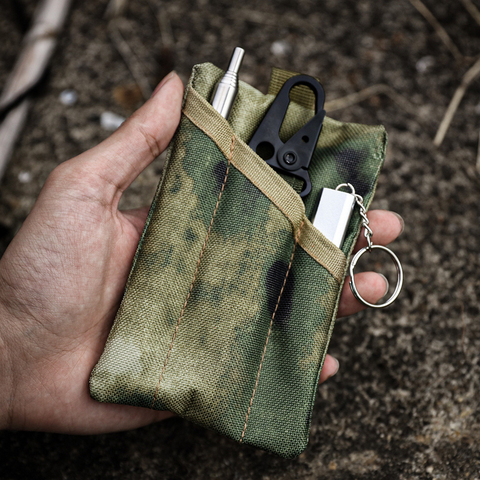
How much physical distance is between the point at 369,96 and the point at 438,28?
650mm

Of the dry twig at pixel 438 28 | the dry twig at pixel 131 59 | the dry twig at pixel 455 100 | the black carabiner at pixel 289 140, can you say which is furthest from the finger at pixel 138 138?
the dry twig at pixel 438 28

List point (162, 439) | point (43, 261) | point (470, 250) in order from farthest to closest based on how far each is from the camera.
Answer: point (470, 250), point (162, 439), point (43, 261)

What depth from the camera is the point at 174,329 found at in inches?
58.4

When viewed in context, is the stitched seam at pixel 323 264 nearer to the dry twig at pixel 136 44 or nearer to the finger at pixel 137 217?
the finger at pixel 137 217

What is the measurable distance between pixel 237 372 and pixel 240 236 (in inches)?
18.3

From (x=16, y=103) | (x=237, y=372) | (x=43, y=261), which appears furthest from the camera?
(x=16, y=103)

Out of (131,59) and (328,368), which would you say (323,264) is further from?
(131,59)

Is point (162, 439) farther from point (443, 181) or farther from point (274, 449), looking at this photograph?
point (443, 181)

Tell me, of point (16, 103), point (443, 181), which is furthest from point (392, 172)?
point (16, 103)

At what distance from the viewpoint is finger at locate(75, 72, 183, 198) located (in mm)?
1595

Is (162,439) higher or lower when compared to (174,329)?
lower

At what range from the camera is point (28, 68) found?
2633 millimetres

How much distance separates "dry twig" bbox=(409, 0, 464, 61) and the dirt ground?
0.03 m

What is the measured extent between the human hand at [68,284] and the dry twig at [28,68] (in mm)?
1185
